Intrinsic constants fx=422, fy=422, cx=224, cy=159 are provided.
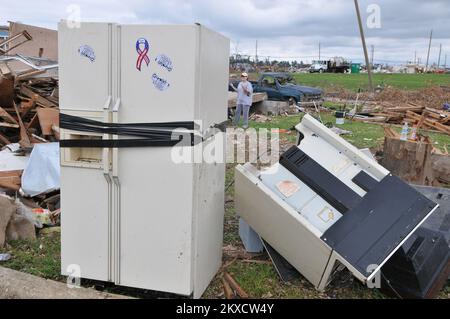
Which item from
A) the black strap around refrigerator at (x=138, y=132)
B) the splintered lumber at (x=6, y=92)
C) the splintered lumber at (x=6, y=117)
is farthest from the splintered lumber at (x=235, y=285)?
the splintered lumber at (x=6, y=92)

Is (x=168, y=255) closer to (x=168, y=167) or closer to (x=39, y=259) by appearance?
(x=168, y=167)

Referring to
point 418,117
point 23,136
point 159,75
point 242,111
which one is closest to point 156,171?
point 159,75

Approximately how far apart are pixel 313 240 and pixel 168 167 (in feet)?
3.81

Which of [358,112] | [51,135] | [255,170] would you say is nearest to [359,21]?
[358,112]

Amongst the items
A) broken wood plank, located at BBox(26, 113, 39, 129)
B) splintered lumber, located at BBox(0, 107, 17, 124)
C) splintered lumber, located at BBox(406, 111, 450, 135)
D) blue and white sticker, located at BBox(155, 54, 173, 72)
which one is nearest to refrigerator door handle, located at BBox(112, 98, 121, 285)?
blue and white sticker, located at BBox(155, 54, 173, 72)

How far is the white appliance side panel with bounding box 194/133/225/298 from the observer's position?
10.3ft

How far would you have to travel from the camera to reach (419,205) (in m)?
3.00

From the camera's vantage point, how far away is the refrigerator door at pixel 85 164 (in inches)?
118

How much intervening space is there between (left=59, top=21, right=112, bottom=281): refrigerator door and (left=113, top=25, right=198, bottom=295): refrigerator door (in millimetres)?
130

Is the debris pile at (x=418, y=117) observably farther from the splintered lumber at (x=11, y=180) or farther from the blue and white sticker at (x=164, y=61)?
the blue and white sticker at (x=164, y=61)

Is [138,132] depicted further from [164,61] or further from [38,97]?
[38,97]

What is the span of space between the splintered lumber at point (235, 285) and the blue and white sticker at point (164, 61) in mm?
1844

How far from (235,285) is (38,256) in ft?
6.34

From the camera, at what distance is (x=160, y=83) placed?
2916mm
